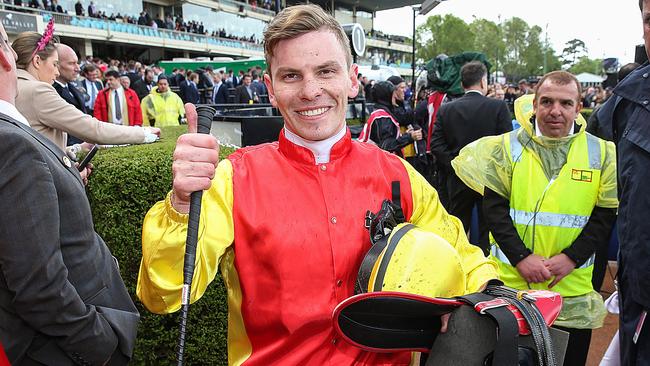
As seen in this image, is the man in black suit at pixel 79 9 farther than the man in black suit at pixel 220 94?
Yes

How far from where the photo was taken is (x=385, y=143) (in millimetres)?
6512

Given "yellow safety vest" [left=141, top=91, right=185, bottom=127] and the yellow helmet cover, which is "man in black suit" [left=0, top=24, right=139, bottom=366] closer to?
the yellow helmet cover

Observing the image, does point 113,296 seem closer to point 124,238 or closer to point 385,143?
point 124,238

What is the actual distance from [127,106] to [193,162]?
8448mm

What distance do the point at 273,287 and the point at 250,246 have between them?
6.0 inches

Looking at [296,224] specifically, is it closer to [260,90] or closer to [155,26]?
[260,90]

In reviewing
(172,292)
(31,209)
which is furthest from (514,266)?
(31,209)

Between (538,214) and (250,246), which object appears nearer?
(250,246)

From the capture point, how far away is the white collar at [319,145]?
1774mm

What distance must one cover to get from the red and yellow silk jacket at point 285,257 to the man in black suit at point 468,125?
12.1ft

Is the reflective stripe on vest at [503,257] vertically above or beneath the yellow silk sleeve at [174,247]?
beneath

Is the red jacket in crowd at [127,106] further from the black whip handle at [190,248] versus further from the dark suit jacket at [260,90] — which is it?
the black whip handle at [190,248]

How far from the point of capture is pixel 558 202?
2.89 m

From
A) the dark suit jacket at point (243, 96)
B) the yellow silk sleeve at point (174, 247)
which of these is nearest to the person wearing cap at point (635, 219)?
the yellow silk sleeve at point (174, 247)
